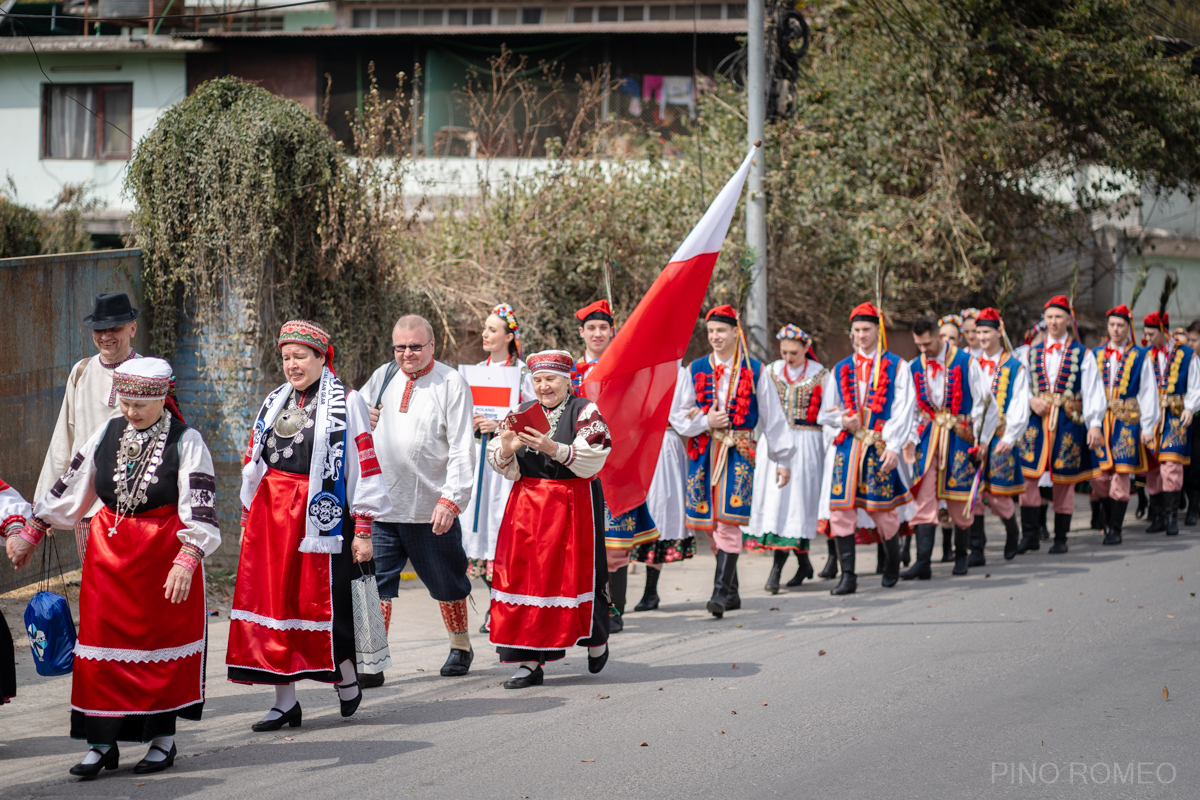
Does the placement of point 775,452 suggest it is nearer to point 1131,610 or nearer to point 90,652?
point 1131,610

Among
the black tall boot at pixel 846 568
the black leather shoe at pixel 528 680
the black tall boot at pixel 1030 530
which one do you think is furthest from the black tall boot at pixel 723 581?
the black tall boot at pixel 1030 530

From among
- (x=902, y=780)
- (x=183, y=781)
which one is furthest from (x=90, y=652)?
(x=902, y=780)

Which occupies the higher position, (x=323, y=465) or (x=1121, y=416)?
(x=1121, y=416)

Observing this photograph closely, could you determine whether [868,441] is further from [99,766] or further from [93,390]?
[99,766]

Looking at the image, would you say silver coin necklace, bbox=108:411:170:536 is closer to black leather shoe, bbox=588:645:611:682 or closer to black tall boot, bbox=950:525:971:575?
black leather shoe, bbox=588:645:611:682

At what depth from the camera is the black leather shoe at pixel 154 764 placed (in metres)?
4.88

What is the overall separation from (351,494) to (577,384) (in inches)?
114

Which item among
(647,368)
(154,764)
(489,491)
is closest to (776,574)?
(489,491)

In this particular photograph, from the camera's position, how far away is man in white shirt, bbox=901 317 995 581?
980 centimetres

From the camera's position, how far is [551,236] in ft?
40.0

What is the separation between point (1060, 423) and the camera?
11.4 meters

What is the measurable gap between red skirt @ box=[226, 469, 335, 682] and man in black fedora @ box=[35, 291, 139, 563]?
1.04m

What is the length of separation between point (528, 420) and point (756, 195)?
18.2 ft

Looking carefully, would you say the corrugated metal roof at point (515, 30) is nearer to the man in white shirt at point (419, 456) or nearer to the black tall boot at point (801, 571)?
the black tall boot at point (801, 571)
